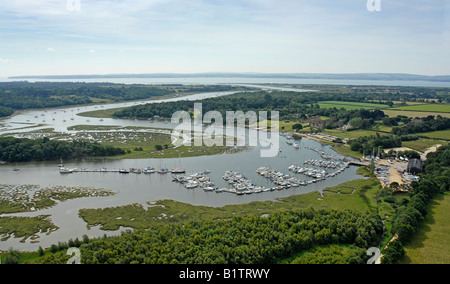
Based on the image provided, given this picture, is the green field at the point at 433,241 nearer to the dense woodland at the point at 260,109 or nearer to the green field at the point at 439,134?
the green field at the point at 439,134

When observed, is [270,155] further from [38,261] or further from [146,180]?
[38,261]

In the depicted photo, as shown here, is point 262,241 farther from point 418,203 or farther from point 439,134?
point 439,134

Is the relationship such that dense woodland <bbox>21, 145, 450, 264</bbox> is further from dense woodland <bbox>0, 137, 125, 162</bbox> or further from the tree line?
dense woodland <bbox>0, 137, 125, 162</bbox>

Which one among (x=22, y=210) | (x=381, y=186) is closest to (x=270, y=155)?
(x=381, y=186)

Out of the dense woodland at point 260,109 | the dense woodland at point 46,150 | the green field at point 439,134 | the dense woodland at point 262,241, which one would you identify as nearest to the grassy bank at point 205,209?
the dense woodland at point 262,241

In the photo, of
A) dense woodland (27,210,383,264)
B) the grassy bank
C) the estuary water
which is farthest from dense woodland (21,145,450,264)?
the estuary water

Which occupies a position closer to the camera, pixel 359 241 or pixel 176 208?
pixel 359 241
